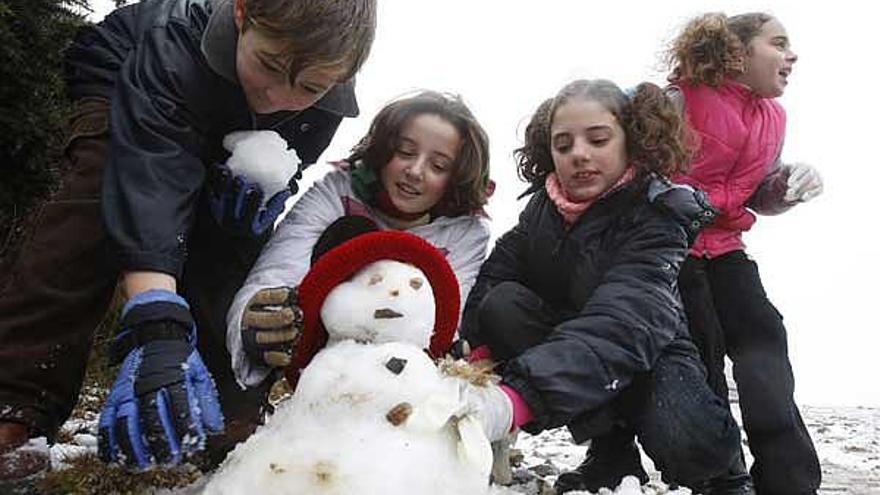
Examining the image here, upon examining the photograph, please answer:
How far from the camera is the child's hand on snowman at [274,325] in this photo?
5.39ft

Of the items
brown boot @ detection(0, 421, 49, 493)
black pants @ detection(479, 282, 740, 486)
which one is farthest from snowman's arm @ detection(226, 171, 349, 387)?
black pants @ detection(479, 282, 740, 486)

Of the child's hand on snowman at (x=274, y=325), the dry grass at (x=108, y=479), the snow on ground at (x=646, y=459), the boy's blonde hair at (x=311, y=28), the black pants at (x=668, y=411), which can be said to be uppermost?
the boy's blonde hair at (x=311, y=28)

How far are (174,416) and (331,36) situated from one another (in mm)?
838

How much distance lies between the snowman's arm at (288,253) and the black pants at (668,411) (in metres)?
0.56

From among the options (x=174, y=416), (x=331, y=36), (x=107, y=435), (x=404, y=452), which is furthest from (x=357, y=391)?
(x=331, y=36)

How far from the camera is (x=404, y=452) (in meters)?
1.41

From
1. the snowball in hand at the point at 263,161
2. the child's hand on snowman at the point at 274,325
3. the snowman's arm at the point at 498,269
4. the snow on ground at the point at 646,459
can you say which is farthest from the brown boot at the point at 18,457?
the snowman's arm at the point at 498,269

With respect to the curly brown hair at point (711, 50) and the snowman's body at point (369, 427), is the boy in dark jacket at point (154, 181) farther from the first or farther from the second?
the curly brown hair at point (711, 50)

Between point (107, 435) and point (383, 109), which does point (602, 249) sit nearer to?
point (383, 109)

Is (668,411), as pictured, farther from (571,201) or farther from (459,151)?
(459,151)

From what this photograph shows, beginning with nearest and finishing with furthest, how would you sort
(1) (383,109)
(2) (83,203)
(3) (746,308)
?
(2) (83,203) → (1) (383,109) → (3) (746,308)

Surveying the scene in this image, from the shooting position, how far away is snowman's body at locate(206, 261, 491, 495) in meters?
1.38

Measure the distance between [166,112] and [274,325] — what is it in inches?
23.1

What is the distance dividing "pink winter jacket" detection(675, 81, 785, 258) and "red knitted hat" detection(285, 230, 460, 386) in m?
1.32
